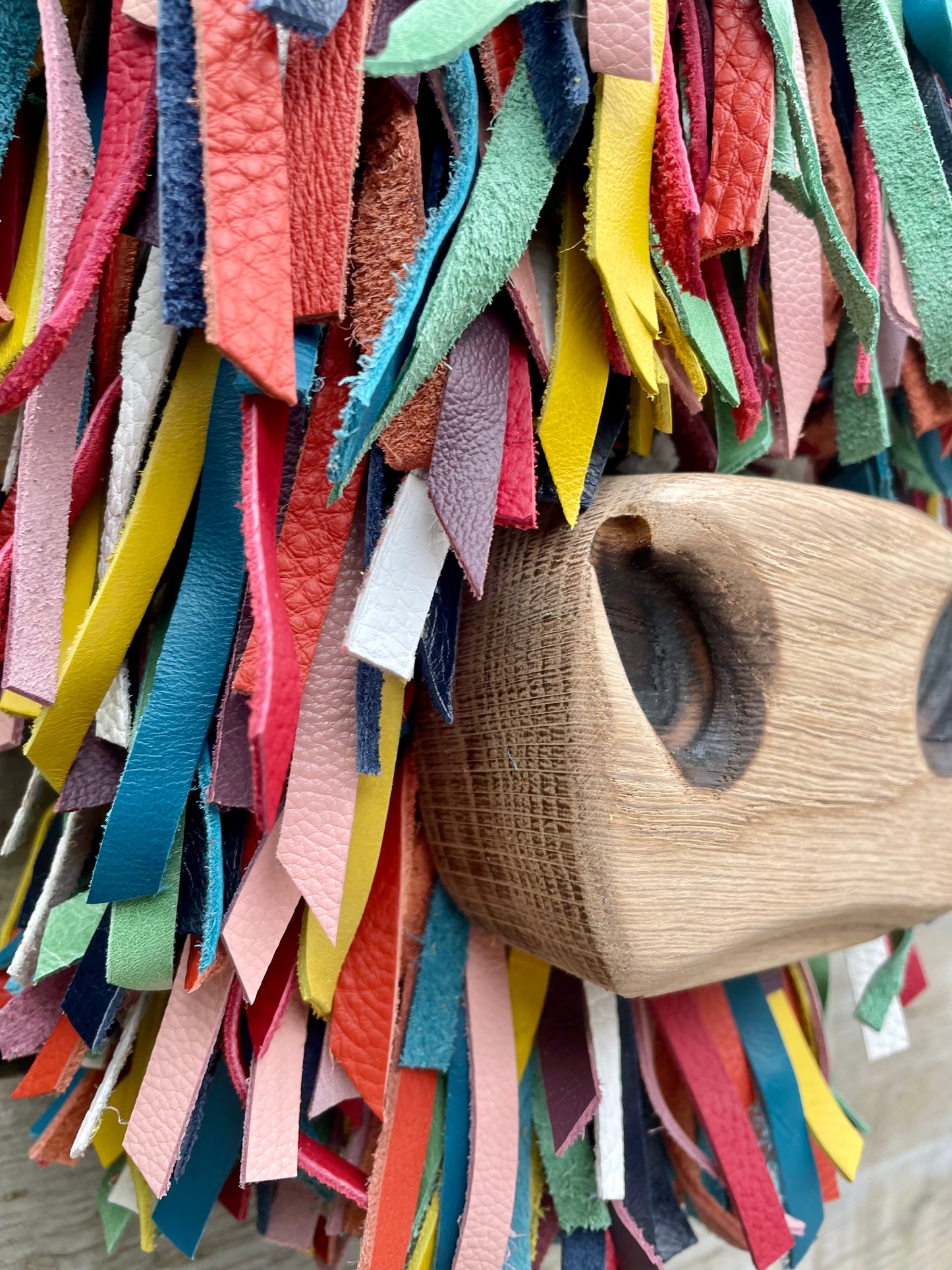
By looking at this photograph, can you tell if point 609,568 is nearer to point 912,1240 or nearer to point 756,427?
point 756,427

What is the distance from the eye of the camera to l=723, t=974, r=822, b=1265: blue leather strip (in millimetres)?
407

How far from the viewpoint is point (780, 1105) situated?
0.41 metres

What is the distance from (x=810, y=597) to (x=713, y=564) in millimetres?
47

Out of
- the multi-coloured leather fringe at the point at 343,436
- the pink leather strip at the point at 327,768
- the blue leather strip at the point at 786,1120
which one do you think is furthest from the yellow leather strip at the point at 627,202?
the blue leather strip at the point at 786,1120

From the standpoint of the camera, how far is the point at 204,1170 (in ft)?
1.10

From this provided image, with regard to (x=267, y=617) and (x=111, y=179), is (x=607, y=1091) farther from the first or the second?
(x=111, y=179)

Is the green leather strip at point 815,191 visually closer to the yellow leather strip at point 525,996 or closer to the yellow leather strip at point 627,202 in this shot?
the yellow leather strip at point 627,202

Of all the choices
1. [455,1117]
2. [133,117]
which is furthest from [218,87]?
[455,1117]

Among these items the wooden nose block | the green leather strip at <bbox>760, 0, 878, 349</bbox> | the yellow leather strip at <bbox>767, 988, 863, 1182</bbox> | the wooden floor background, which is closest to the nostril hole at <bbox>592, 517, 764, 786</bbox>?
the wooden nose block

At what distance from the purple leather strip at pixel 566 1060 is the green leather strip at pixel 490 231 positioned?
259 mm

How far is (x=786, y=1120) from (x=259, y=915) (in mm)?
286

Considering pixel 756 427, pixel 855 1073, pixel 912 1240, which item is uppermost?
pixel 756 427

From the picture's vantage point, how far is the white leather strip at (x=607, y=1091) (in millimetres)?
352

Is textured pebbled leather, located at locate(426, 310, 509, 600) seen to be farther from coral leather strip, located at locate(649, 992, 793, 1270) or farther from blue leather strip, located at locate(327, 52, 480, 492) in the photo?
coral leather strip, located at locate(649, 992, 793, 1270)
